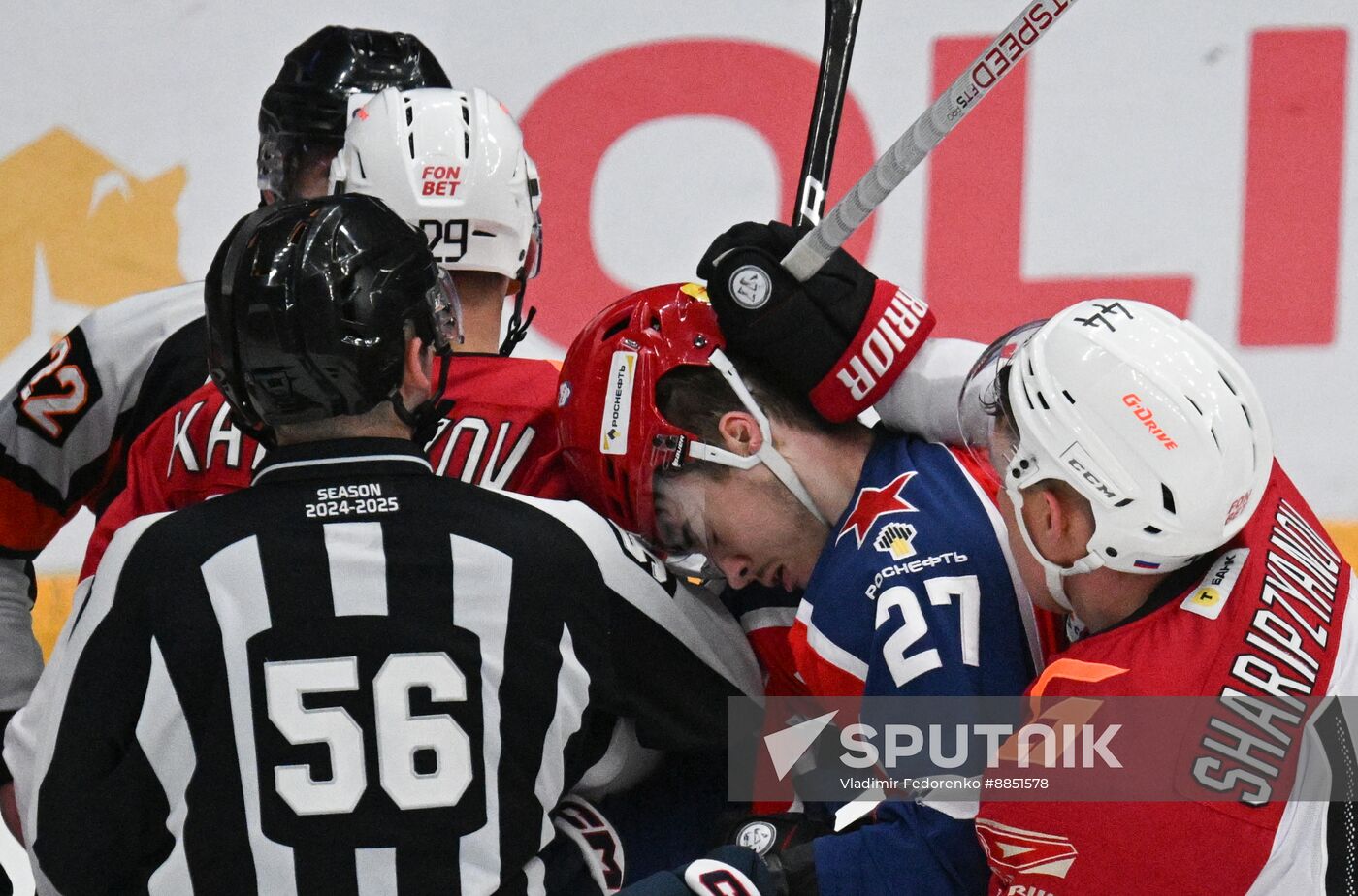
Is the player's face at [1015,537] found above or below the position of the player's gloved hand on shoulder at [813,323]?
below

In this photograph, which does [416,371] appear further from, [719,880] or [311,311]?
[719,880]

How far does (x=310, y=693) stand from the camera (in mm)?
1730

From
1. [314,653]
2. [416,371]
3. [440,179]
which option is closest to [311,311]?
[416,371]

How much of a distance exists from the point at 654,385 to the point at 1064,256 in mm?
1997

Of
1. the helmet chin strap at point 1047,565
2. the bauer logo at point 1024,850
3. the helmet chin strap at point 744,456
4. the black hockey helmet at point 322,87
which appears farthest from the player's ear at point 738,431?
the black hockey helmet at point 322,87

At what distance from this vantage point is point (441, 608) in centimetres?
176

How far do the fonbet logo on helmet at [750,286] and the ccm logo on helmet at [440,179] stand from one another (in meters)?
0.43

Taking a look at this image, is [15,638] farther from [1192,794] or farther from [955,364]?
[1192,794]

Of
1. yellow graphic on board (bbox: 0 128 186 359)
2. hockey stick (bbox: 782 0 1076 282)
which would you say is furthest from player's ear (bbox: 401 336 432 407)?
yellow graphic on board (bbox: 0 128 186 359)

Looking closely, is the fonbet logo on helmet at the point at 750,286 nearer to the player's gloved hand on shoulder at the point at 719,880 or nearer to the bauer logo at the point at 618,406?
the bauer logo at the point at 618,406

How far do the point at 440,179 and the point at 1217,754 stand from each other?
1.28 m

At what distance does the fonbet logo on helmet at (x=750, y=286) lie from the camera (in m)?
2.18

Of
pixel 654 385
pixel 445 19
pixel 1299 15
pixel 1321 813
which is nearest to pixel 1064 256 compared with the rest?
pixel 1299 15

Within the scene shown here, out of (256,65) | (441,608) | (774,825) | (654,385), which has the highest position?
(256,65)
